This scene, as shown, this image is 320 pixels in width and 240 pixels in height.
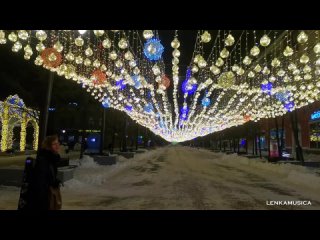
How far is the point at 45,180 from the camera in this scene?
5359 millimetres

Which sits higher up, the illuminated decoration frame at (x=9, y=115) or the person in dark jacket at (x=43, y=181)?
the illuminated decoration frame at (x=9, y=115)

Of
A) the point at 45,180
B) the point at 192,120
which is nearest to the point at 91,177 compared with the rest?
the point at 45,180

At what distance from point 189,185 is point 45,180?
951cm

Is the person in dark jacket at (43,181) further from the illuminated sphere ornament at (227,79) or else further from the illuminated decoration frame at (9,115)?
the illuminated decoration frame at (9,115)

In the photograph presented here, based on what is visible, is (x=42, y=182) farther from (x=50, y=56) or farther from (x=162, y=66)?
(x=162, y=66)

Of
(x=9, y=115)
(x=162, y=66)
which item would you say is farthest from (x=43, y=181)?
(x=9, y=115)

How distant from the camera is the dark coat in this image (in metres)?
5.30

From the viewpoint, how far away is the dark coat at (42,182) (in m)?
5.30

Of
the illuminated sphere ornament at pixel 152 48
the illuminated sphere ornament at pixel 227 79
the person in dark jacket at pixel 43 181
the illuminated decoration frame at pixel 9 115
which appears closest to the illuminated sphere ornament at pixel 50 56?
the illuminated sphere ornament at pixel 152 48

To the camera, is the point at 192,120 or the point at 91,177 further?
the point at 192,120

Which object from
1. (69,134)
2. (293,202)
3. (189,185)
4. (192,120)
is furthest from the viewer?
(69,134)

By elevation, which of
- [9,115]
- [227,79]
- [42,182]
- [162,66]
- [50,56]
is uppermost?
[162,66]

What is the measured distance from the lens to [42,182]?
5.32 metres
